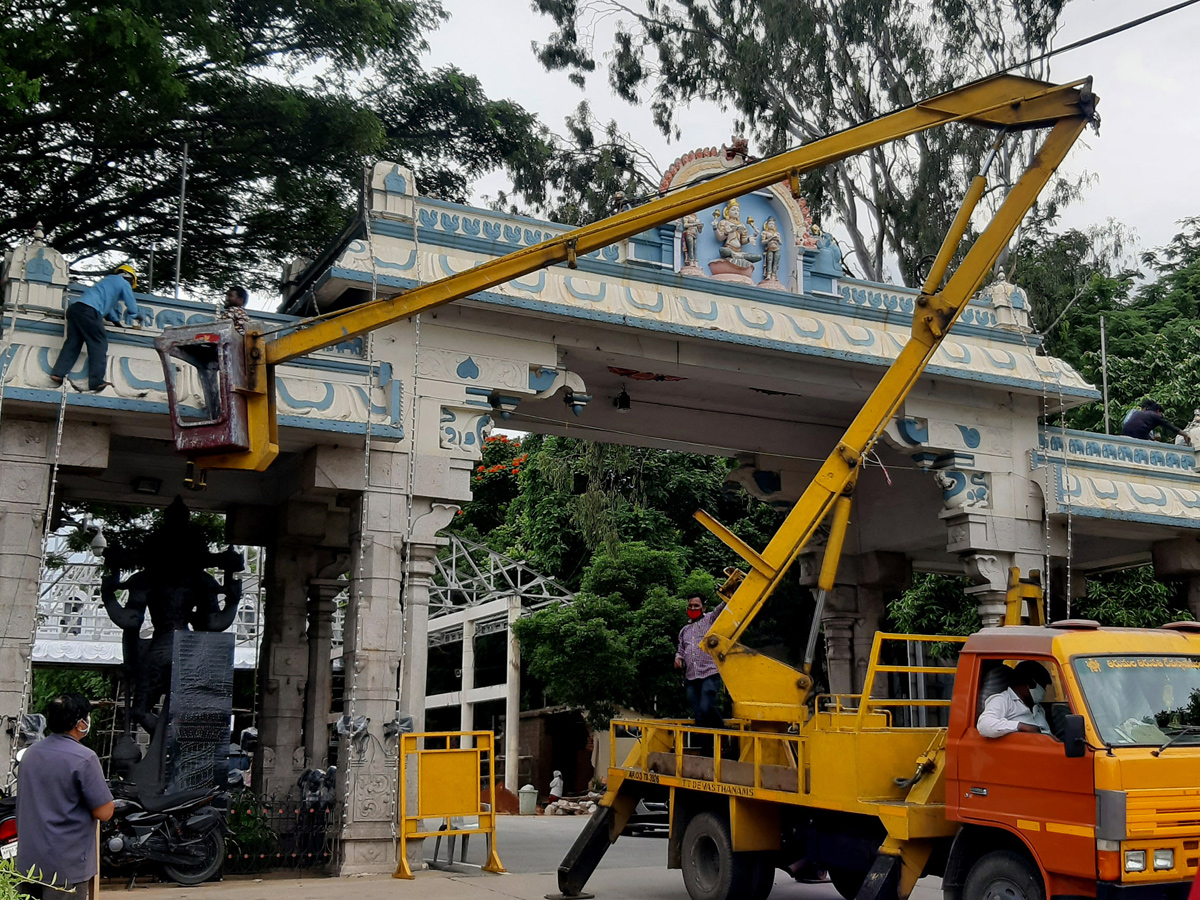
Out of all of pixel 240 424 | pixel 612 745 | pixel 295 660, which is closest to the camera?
pixel 240 424

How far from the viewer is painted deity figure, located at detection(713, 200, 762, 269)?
1562cm

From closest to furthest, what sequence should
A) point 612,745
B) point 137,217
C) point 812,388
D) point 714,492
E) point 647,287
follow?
point 612,745, point 647,287, point 812,388, point 137,217, point 714,492

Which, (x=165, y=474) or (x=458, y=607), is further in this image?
(x=458, y=607)

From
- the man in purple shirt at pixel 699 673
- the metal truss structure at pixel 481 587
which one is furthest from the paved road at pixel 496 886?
the metal truss structure at pixel 481 587

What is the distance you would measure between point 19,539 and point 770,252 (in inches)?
378

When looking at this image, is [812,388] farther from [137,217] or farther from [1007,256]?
[1007,256]

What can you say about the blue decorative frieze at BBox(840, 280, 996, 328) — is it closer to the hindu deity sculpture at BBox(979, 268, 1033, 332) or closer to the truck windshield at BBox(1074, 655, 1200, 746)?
the hindu deity sculpture at BBox(979, 268, 1033, 332)

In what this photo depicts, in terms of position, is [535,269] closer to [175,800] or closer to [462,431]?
[462,431]

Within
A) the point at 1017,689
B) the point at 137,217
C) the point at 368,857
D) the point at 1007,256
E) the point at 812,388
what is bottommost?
the point at 368,857

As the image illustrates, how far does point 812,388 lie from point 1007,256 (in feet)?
48.2

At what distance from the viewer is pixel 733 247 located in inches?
616

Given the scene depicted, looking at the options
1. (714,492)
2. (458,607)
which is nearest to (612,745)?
(458,607)

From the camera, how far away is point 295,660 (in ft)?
58.2

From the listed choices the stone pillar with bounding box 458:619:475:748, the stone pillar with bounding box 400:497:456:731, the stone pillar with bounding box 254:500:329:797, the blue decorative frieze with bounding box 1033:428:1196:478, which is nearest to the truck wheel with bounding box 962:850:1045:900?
the stone pillar with bounding box 400:497:456:731
